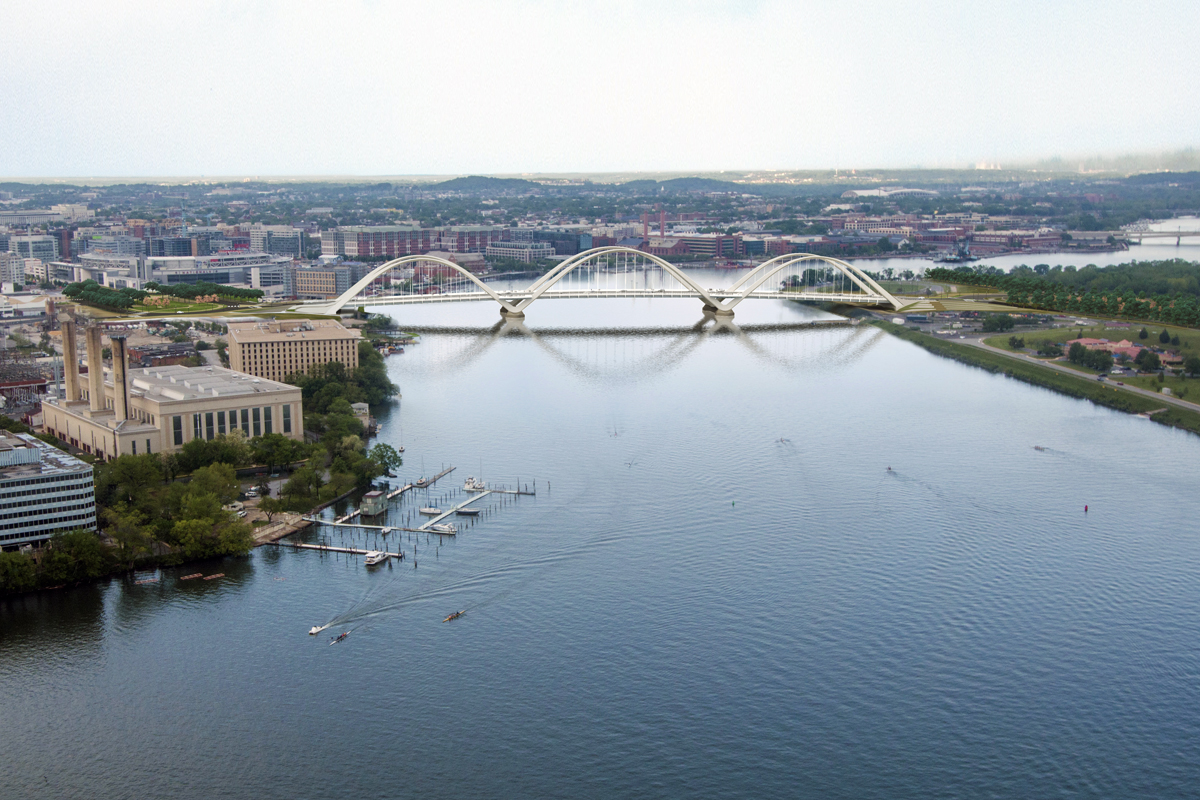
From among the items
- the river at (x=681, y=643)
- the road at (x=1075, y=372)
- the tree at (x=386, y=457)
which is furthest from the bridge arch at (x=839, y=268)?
the tree at (x=386, y=457)

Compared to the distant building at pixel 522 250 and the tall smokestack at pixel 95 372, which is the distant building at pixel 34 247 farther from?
the tall smokestack at pixel 95 372

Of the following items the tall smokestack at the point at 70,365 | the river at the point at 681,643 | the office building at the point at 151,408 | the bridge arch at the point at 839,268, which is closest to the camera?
the river at the point at 681,643

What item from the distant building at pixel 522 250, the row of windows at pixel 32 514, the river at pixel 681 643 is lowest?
the river at pixel 681 643

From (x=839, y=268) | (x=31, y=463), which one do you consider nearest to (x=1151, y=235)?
(x=839, y=268)

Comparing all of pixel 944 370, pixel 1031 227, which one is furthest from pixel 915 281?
pixel 1031 227

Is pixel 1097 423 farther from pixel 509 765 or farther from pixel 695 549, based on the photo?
pixel 509 765
